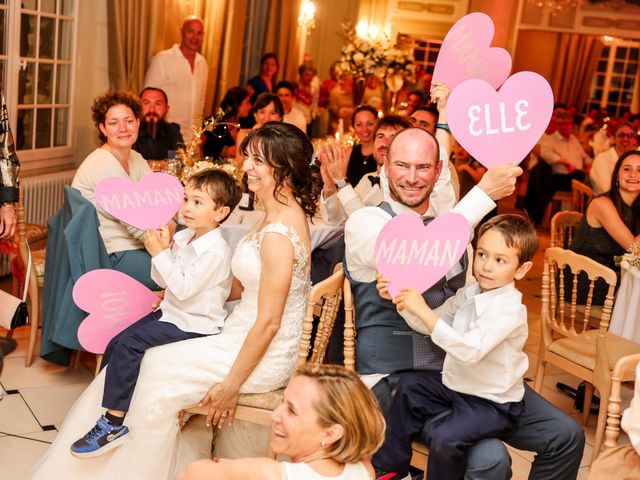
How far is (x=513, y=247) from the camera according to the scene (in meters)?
2.44

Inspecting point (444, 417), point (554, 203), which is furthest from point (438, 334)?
point (554, 203)

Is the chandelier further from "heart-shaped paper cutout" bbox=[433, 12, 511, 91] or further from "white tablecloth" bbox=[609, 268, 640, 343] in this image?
"heart-shaped paper cutout" bbox=[433, 12, 511, 91]

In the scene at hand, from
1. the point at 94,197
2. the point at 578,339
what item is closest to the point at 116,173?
the point at 94,197

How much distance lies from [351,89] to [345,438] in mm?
9881

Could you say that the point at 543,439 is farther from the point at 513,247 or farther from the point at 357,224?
the point at 357,224

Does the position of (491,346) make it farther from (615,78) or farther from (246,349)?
(615,78)

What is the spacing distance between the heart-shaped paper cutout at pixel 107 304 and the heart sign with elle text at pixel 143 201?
216mm

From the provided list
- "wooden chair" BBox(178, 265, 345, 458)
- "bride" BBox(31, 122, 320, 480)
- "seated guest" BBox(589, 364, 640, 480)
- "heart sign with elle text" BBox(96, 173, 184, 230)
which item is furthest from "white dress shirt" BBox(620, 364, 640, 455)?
"heart sign with elle text" BBox(96, 173, 184, 230)

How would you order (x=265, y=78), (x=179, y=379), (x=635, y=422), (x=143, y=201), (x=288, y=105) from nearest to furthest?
(x=635, y=422) → (x=179, y=379) → (x=143, y=201) → (x=288, y=105) → (x=265, y=78)

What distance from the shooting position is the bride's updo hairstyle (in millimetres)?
2807

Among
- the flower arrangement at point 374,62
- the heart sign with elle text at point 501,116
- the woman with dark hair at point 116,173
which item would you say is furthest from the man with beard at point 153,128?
the flower arrangement at point 374,62

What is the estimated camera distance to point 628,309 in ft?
13.0

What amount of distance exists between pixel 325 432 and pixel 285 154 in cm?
120

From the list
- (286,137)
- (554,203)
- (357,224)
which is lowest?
(554,203)
